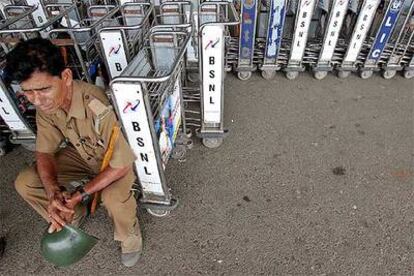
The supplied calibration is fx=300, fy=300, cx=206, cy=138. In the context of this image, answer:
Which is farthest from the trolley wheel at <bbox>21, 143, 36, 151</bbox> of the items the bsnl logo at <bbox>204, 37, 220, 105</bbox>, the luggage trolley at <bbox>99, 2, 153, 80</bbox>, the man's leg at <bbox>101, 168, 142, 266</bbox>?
the bsnl logo at <bbox>204, 37, 220, 105</bbox>

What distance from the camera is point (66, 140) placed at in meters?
1.93

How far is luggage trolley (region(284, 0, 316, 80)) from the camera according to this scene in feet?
10.0

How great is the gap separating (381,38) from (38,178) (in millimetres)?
3533

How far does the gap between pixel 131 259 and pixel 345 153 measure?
2.05 meters

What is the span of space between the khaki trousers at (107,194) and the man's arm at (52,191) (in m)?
0.07

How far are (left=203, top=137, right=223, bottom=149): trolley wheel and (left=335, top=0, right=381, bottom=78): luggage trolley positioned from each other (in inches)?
73.9

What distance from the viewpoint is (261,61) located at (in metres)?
3.60

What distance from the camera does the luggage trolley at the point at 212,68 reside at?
2125mm

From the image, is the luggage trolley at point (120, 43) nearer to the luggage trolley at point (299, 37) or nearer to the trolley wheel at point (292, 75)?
the luggage trolley at point (299, 37)

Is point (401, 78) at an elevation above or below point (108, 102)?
below

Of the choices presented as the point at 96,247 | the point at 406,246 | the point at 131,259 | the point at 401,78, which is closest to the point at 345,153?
the point at 406,246

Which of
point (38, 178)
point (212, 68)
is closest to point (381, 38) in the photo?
point (212, 68)

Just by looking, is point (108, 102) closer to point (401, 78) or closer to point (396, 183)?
point (396, 183)

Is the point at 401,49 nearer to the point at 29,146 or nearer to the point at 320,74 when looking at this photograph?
the point at 320,74
